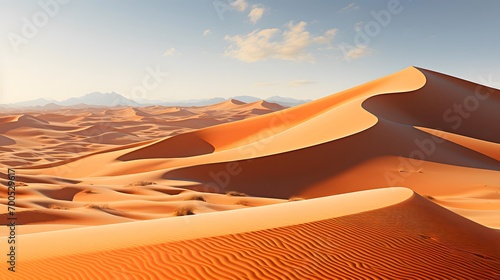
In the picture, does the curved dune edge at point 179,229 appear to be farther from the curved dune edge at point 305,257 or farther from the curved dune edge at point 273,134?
the curved dune edge at point 273,134

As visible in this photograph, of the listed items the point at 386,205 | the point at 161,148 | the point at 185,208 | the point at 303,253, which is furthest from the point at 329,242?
the point at 161,148

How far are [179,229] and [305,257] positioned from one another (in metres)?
2.67

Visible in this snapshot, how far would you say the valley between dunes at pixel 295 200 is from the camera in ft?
18.2

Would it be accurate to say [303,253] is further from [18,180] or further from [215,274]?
[18,180]

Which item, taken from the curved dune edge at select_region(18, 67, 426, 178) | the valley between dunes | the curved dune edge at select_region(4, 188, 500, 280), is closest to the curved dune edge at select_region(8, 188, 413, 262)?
the valley between dunes

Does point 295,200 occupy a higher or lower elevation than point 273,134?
lower

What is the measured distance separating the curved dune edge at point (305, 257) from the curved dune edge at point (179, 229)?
25 centimetres

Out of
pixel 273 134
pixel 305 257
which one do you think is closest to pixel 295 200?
pixel 305 257

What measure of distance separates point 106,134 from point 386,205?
5192 cm

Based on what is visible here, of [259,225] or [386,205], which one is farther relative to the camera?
[386,205]

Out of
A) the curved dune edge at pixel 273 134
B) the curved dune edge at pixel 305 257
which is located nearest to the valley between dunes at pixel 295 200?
the curved dune edge at pixel 305 257

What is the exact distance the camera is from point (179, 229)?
7102 millimetres

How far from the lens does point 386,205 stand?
27.1ft

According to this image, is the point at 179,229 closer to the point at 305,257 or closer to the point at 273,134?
the point at 305,257
